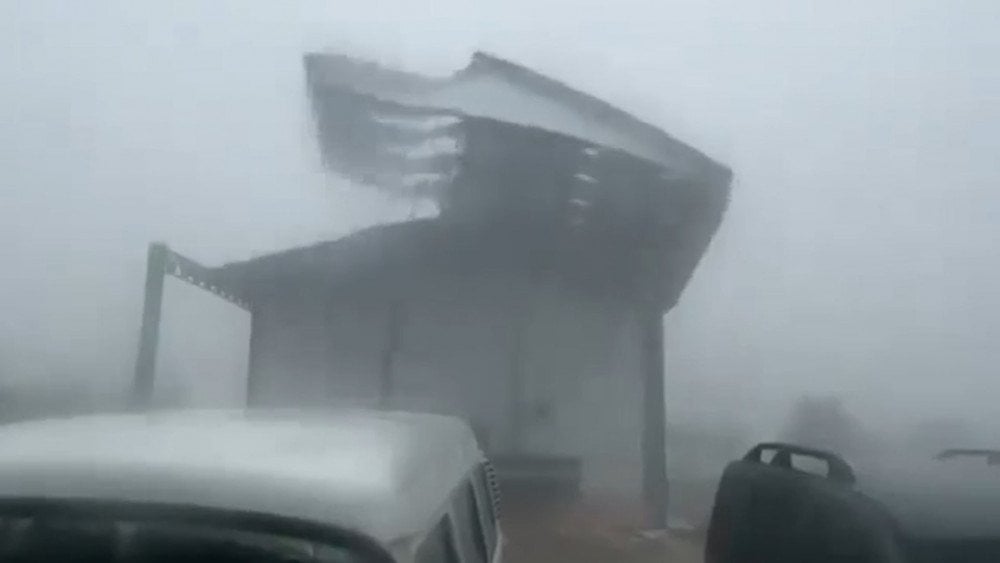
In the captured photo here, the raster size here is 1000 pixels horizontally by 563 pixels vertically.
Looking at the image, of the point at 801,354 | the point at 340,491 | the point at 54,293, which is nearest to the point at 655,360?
the point at 801,354

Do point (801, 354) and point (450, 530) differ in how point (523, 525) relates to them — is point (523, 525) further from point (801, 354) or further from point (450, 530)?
point (450, 530)

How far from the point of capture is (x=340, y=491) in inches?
56.7

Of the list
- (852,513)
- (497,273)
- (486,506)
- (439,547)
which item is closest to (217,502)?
(439,547)

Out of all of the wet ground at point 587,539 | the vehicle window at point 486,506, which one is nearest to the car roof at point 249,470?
the vehicle window at point 486,506

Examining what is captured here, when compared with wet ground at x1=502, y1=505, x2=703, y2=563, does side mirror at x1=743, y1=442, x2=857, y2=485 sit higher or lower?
higher

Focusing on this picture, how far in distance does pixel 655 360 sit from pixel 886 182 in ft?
2.47

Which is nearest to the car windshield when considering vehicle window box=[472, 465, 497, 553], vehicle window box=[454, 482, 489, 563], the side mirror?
vehicle window box=[454, 482, 489, 563]

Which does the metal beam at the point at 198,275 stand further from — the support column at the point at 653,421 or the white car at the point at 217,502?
the white car at the point at 217,502

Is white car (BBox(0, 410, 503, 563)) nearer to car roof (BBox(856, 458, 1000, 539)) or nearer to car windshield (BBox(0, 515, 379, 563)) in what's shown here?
car windshield (BBox(0, 515, 379, 563))

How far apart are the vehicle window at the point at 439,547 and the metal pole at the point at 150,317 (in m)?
1.52

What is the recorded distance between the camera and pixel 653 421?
10.3 feet

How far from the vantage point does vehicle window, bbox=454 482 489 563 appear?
1870mm

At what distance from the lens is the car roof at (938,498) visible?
2002 millimetres

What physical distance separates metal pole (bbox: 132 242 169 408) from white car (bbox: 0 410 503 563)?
136 centimetres
